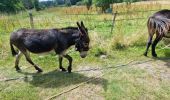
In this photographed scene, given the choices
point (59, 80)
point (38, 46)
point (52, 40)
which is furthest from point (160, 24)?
point (38, 46)

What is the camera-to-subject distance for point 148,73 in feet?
25.8

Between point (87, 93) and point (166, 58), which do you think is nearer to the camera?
point (87, 93)

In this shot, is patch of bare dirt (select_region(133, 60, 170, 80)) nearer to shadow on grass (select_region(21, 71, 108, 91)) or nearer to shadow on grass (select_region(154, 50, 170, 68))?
shadow on grass (select_region(154, 50, 170, 68))

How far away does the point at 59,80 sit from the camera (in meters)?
7.53

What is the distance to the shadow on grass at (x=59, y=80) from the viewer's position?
23.9 ft

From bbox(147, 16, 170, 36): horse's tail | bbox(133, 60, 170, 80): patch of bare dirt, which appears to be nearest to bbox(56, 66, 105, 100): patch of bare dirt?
bbox(133, 60, 170, 80): patch of bare dirt

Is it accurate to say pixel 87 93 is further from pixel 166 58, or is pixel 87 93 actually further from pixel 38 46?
pixel 166 58

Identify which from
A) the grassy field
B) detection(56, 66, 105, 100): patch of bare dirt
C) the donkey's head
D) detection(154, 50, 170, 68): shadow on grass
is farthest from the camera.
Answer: detection(154, 50, 170, 68): shadow on grass

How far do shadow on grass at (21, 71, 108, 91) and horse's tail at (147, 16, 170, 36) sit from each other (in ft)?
7.65

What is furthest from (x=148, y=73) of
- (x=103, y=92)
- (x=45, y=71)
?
(x=45, y=71)

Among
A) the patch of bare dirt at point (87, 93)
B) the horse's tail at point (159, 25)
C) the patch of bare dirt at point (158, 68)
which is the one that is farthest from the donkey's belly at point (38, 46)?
the horse's tail at point (159, 25)

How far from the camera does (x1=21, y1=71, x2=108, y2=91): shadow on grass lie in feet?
23.9

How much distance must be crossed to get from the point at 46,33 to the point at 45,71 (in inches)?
45.1

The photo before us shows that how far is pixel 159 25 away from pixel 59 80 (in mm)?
3214
